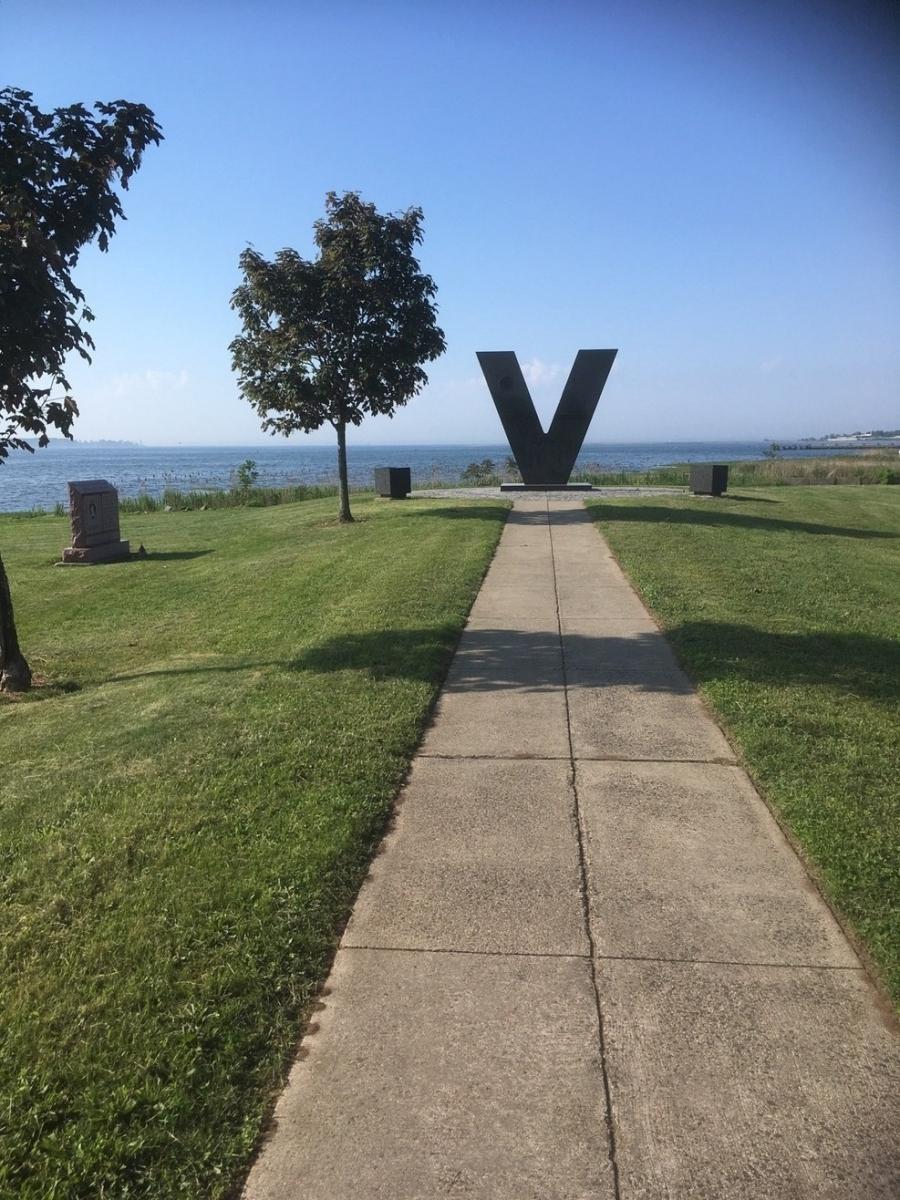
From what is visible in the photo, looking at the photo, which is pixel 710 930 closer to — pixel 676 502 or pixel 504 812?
pixel 504 812

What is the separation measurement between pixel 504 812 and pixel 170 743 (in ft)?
7.66

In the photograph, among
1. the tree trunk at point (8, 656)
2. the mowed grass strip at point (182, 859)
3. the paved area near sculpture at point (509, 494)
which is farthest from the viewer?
the paved area near sculpture at point (509, 494)

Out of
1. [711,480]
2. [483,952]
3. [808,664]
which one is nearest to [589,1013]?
[483,952]

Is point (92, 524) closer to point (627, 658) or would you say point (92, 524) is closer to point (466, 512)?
point (466, 512)

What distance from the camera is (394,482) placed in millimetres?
23656

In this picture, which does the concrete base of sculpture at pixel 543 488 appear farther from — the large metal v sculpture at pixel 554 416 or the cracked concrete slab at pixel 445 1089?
the cracked concrete slab at pixel 445 1089

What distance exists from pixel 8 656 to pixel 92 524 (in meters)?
8.21

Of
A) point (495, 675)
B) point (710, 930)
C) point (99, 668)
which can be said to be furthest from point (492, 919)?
point (99, 668)

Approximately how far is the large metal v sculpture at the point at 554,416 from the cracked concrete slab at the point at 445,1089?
21.3 metres

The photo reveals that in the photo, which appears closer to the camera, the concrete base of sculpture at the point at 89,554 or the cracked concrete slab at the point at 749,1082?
the cracked concrete slab at the point at 749,1082

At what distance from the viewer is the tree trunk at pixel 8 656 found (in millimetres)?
7617

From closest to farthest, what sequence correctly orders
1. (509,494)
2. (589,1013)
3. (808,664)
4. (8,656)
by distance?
(589,1013)
(808,664)
(8,656)
(509,494)

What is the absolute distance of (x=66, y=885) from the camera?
371 centimetres

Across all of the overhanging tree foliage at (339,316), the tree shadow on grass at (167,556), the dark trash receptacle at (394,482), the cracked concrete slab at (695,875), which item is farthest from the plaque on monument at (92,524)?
the cracked concrete slab at (695,875)
